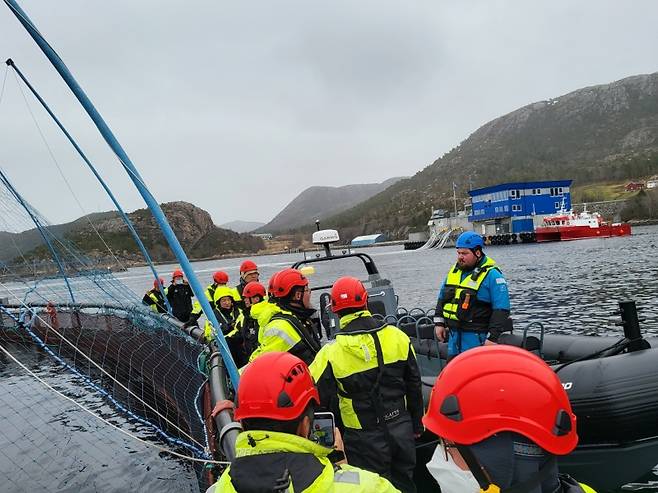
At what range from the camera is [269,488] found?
62.7 inches

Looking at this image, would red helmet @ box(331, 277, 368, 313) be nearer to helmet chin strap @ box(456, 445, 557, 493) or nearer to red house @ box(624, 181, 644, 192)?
helmet chin strap @ box(456, 445, 557, 493)

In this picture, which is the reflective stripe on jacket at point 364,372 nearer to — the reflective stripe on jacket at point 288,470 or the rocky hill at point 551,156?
the reflective stripe on jacket at point 288,470

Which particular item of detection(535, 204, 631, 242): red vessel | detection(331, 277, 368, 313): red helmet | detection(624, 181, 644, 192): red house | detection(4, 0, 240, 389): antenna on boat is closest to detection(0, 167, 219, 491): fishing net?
detection(4, 0, 240, 389): antenna on boat

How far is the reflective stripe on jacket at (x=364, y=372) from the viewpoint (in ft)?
10.8

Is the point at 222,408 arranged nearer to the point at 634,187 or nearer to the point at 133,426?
Answer: the point at 133,426

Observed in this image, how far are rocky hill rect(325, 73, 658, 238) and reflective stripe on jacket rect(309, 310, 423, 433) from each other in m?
119

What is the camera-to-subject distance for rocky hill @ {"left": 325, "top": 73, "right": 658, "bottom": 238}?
5187 inches

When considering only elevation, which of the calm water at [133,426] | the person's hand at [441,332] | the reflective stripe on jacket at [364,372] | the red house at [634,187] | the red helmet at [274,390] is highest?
the red house at [634,187]

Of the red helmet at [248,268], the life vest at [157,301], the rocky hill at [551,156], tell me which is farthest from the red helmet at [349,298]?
the rocky hill at [551,156]

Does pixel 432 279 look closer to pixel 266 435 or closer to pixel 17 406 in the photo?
pixel 17 406

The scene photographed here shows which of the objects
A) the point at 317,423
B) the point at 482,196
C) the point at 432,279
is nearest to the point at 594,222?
the point at 482,196

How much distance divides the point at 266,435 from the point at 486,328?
4.05 metres

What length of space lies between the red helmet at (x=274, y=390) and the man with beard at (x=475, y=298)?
11.9 feet

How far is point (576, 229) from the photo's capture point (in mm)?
59875
